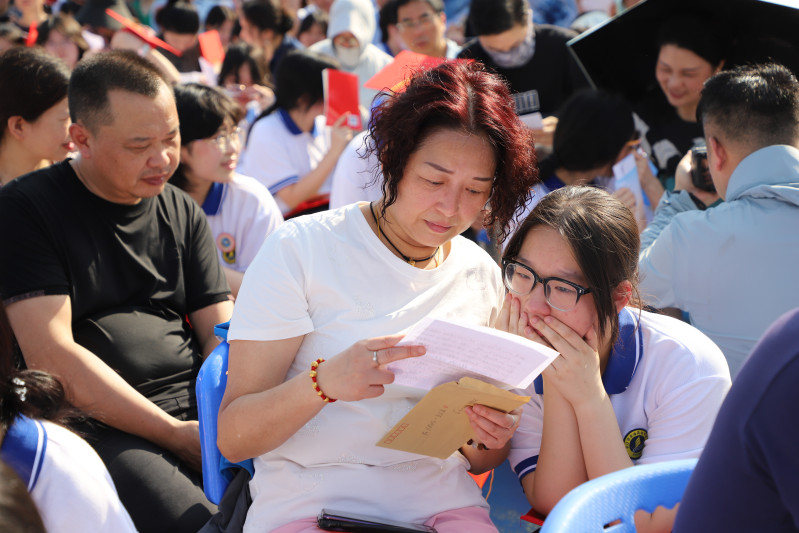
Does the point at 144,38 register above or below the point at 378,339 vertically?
above

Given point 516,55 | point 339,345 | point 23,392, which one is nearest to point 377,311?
point 339,345

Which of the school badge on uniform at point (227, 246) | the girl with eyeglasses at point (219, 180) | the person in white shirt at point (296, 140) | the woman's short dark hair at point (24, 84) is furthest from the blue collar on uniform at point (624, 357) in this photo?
the person in white shirt at point (296, 140)

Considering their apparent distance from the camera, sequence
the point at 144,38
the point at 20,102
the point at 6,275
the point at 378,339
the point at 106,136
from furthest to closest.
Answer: the point at 144,38, the point at 20,102, the point at 106,136, the point at 6,275, the point at 378,339

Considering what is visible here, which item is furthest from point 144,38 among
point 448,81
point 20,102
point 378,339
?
point 378,339

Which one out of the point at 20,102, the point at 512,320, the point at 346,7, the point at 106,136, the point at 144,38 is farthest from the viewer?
the point at 144,38

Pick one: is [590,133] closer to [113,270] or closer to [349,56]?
[113,270]

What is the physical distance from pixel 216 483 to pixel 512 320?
0.90m

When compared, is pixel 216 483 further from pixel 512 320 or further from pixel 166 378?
pixel 512 320

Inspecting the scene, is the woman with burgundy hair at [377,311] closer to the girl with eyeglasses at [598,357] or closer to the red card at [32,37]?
the girl with eyeglasses at [598,357]

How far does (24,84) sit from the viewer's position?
127 inches

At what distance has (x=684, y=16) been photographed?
3916mm

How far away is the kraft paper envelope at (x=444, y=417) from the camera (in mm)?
1688

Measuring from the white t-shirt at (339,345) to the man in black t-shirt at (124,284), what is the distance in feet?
1.76

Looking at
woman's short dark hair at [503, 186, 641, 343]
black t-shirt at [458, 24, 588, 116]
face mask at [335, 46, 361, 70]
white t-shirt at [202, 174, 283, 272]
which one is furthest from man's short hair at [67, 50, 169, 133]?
face mask at [335, 46, 361, 70]
